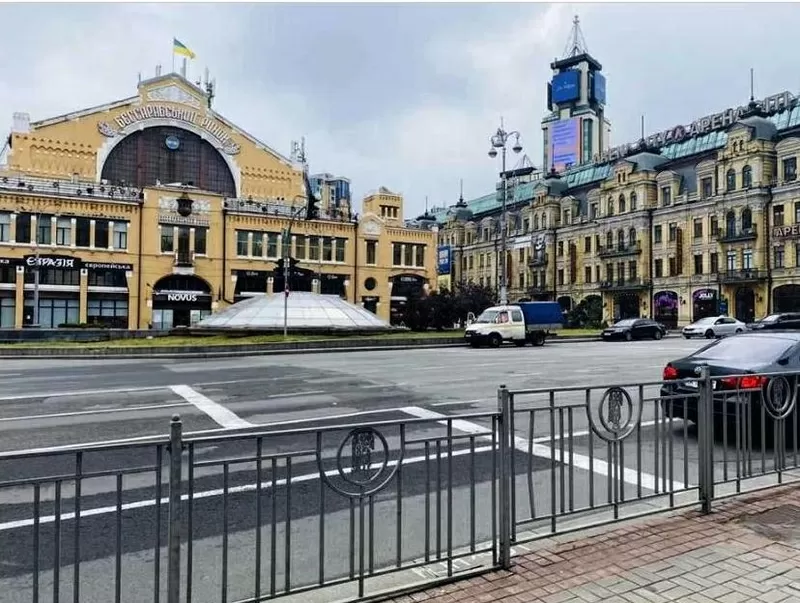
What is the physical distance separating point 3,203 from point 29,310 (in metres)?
8.78

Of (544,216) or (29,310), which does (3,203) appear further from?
(544,216)

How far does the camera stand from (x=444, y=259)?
67750mm

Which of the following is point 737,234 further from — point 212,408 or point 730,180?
point 212,408

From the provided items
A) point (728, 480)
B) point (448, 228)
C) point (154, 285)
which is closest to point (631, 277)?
point (448, 228)

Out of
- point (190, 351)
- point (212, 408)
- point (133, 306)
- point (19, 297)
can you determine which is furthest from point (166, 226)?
point (212, 408)

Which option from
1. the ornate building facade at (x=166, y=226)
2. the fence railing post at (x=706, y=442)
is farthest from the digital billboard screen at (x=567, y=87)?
the fence railing post at (x=706, y=442)

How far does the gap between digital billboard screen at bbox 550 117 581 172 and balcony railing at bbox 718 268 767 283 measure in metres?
78.8

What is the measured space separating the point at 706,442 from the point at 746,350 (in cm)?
470

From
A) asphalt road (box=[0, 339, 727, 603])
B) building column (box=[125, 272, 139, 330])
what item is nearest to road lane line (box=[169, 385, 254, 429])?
asphalt road (box=[0, 339, 727, 603])

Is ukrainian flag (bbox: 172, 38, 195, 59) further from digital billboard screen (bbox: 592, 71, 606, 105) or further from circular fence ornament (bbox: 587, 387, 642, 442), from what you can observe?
digital billboard screen (bbox: 592, 71, 606, 105)

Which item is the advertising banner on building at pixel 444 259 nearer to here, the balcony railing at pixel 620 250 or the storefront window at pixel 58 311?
the balcony railing at pixel 620 250

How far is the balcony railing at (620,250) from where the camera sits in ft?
221

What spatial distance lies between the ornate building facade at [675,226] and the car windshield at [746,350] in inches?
2050

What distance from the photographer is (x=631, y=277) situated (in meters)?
68.3
